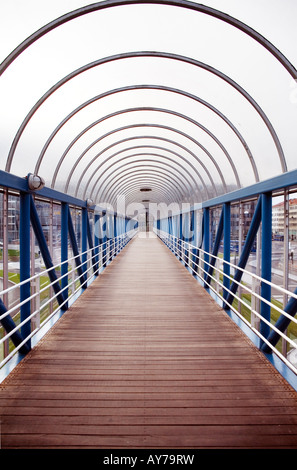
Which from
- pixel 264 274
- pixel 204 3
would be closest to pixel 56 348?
pixel 264 274

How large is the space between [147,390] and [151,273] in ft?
20.4

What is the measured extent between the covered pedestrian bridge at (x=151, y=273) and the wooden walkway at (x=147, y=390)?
0.02 metres

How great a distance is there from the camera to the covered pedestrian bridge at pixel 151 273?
2.31 metres

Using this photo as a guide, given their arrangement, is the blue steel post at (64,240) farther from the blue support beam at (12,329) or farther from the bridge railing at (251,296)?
the bridge railing at (251,296)

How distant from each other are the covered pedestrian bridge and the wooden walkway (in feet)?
0.05

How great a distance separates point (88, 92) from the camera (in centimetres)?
601

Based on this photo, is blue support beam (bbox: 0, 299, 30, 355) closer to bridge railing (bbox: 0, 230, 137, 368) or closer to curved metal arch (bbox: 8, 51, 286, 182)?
bridge railing (bbox: 0, 230, 137, 368)

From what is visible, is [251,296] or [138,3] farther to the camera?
[251,296]

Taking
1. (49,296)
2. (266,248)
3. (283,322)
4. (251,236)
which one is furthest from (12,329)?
(49,296)

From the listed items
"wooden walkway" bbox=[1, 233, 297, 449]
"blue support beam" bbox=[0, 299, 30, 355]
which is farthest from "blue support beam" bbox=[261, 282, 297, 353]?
"blue support beam" bbox=[0, 299, 30, 355]

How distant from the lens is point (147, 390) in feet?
8.54

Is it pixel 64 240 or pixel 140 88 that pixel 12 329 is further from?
pixel 140 88

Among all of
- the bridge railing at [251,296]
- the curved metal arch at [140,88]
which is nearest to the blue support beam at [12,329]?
the bridge railing at [251,296]

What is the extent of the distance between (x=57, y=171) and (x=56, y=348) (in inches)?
204
